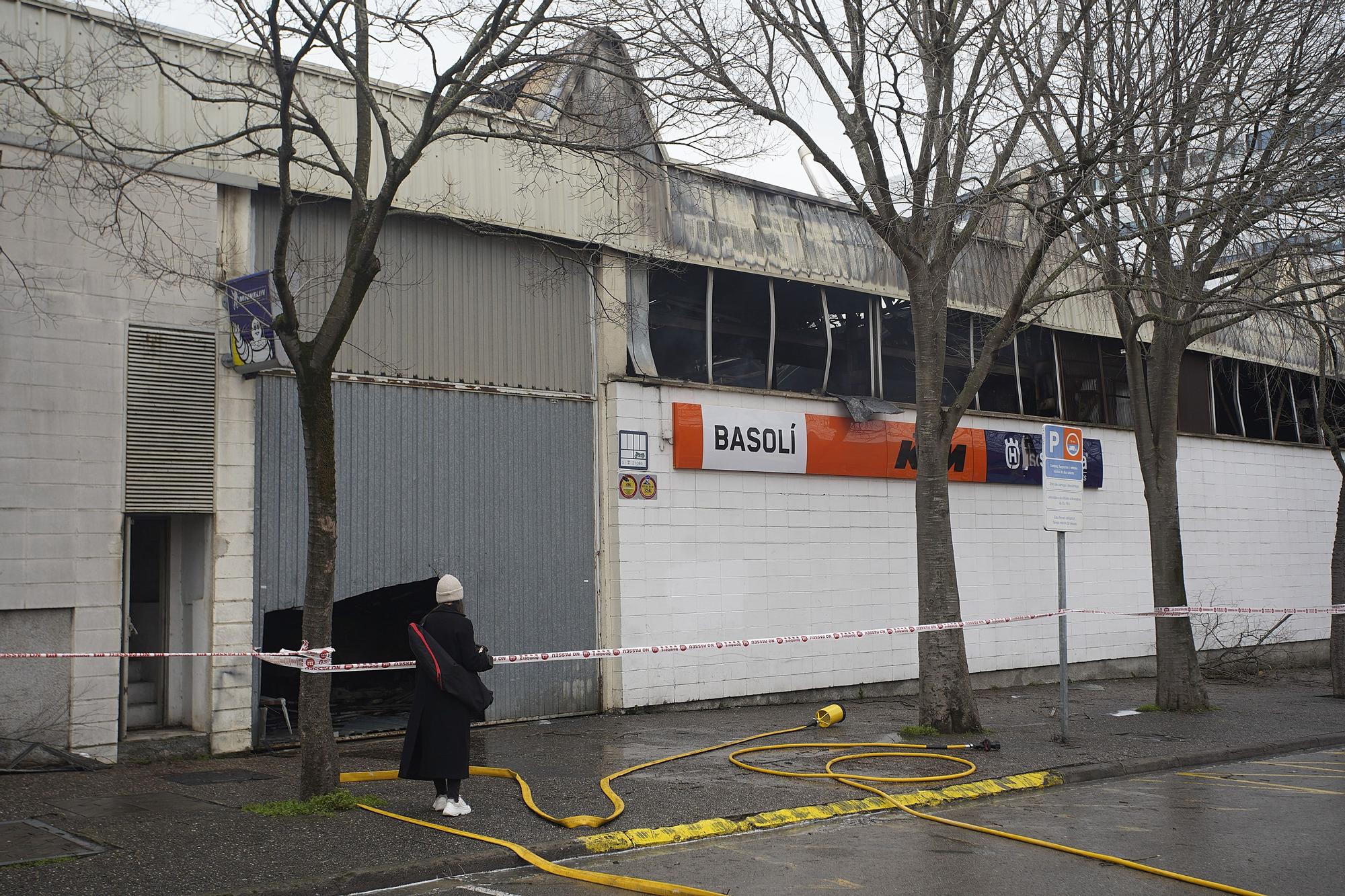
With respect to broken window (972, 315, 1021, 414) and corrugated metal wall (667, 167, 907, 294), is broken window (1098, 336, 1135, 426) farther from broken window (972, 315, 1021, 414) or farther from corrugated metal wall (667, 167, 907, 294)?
corrugated metal wall (667, 167, 907, 294)

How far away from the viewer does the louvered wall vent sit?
36.0 ft

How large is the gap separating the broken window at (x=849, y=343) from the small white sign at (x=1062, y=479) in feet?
16.5

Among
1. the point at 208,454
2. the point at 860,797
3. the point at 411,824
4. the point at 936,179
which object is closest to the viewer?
the point at 411,824

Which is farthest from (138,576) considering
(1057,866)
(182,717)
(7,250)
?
(1057,866)

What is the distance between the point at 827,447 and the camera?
16406 millimetres

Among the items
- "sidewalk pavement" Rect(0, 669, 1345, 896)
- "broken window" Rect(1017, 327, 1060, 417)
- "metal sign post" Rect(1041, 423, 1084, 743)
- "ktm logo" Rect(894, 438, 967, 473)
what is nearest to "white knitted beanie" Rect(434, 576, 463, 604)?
"sidewalk pavement" Rect(0, 669, 1345, 896)

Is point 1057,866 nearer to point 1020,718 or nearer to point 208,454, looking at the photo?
point 1020,718

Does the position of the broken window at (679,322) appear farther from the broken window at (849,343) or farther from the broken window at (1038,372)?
the broken window at (1038,372)

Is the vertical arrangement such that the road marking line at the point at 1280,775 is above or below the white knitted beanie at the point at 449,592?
below

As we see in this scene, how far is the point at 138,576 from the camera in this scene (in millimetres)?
11672

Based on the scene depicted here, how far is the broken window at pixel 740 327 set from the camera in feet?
52.3

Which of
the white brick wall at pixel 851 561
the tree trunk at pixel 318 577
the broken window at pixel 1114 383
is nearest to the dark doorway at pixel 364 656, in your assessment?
the white brick wall at pixel 851 561

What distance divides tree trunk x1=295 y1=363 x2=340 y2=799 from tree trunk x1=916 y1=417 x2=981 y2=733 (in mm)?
6067

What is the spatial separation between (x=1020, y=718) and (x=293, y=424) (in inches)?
355
